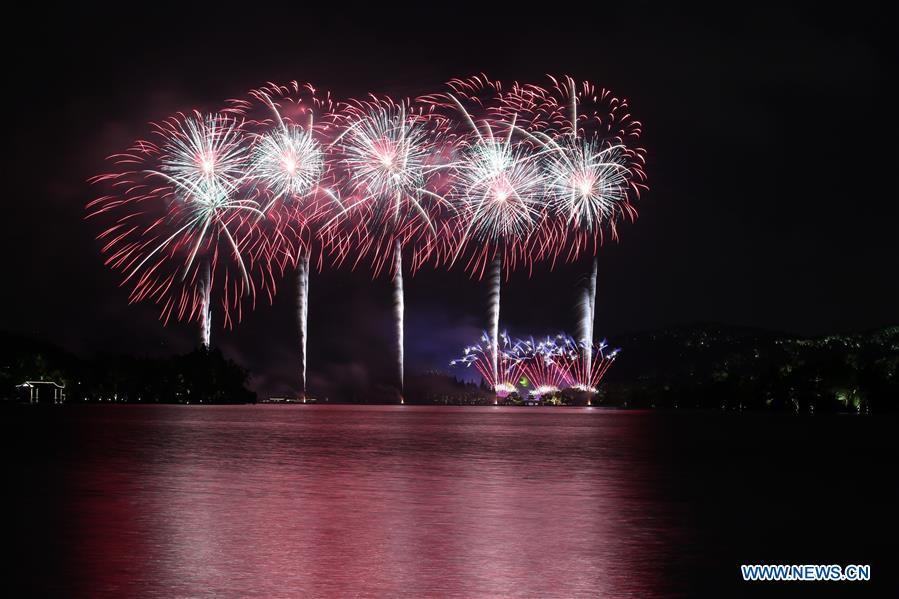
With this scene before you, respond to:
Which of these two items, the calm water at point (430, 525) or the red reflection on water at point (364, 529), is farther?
the calm water at point (430, 525)

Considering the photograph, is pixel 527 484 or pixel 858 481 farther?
pixel 858 481

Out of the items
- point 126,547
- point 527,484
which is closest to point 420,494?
point 527,484

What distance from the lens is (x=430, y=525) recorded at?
91.7 feet

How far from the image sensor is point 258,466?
52062mm

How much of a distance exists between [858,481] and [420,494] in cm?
2098

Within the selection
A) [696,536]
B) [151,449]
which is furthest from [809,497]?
[151,449]

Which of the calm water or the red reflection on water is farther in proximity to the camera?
the calm water

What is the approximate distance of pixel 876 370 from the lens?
197125 millimetres

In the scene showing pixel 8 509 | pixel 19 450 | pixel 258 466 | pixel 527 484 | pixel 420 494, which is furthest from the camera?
pixel 19 450

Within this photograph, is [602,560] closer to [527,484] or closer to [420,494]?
[420,494]

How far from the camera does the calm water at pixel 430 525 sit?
63.8 ft

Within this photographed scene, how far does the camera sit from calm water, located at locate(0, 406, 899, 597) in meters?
19.4

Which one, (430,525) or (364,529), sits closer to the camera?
(364,529)

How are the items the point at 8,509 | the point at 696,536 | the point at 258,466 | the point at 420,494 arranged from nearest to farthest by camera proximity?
the point at 696,536 → the point at 8,509 → the point at 420,494 → the point at 258,466
